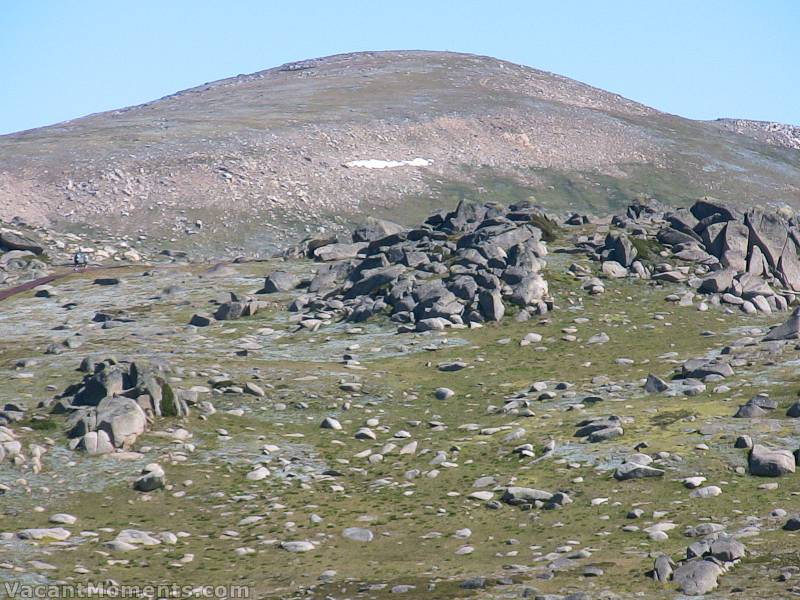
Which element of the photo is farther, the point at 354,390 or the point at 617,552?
the point at 354,390

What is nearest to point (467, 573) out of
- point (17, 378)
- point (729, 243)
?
point (17, 378)

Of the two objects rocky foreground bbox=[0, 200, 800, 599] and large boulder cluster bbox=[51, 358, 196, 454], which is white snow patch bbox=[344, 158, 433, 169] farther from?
large boulder cluster bbox=[51, 358, 196, 454]

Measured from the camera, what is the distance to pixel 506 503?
2658cm

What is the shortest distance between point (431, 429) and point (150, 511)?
394 inches

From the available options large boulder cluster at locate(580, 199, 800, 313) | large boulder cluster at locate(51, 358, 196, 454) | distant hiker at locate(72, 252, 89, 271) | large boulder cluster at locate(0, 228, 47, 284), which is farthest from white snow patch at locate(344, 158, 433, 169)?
large boulder cluster at locate(51, 358, 196, 454)

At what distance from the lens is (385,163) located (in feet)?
322

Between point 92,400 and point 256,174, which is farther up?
point 256,174

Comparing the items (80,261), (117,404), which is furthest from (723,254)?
(80,261)

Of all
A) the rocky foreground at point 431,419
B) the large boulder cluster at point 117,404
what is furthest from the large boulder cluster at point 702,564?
the large boulder cluster at point 117,404

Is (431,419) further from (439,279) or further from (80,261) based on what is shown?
(80,261)

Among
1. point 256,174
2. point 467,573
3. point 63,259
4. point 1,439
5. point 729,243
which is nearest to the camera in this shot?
point 467,573

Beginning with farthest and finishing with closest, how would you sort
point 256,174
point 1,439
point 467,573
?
1. point 256,174
2. point 1,439
3. point 467,573

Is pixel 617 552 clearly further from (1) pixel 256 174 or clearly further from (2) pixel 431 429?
(1) pixel 256 174

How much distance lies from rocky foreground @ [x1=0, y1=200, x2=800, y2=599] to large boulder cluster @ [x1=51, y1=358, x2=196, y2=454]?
3.2 inches
